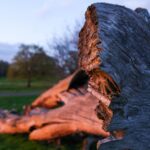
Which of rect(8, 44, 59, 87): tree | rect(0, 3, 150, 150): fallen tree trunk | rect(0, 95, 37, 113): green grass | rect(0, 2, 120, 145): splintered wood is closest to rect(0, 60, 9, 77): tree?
rect(8, 44, 59, 87): tree

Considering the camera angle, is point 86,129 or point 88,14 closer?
point 88,14

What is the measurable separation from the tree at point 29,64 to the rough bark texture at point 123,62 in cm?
3454

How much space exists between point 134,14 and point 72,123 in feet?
15.3

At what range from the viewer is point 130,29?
224 cm

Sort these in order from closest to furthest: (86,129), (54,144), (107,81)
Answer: (107,81), (86,129), (54,144)

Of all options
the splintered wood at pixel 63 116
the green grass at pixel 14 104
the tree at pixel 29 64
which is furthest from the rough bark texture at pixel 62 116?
the tree at pixel 29 64

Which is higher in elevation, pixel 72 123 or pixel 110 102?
pixel 110 102

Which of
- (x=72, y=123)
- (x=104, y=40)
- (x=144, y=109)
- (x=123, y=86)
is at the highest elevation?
(x=104, y=40)

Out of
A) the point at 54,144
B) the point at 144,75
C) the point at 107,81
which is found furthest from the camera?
the point at 54,144

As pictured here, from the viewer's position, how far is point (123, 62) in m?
2.11

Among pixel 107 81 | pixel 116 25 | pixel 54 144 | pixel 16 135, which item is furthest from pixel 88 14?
pixel 16 135

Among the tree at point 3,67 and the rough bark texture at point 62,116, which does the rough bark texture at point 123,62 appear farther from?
the tree at point 3,67

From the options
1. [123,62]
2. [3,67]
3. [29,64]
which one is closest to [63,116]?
[123,62]

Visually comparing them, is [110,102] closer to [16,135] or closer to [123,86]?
[123,86]
